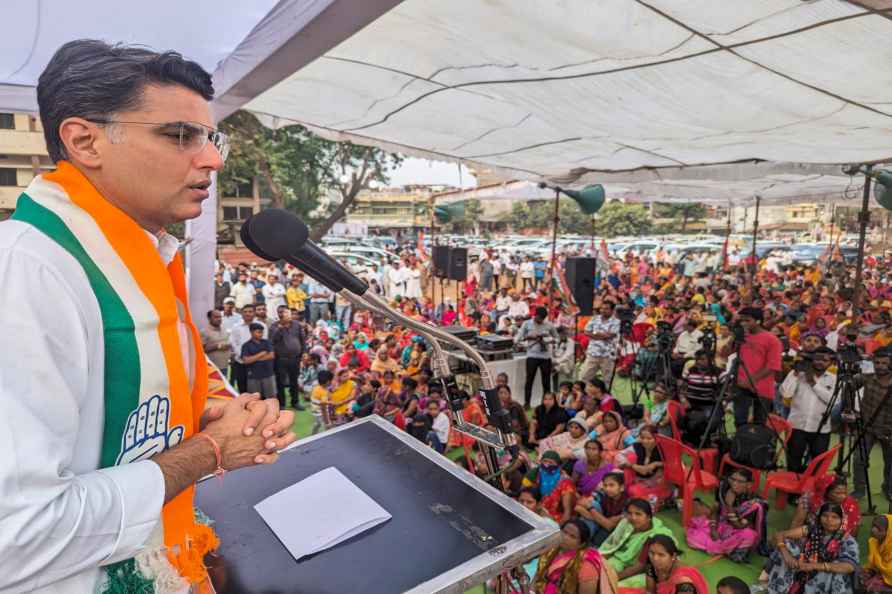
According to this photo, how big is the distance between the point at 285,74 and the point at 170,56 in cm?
260

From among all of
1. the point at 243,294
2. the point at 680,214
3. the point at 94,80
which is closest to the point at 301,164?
the point at 243,294

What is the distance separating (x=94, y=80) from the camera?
0.89 metres

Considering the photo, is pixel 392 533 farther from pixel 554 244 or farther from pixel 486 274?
pixel 486 274

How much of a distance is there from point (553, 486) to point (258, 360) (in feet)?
13.3

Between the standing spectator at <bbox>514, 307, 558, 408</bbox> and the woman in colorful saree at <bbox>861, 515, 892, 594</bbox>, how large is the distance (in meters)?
3.78

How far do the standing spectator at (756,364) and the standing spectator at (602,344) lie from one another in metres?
1.94

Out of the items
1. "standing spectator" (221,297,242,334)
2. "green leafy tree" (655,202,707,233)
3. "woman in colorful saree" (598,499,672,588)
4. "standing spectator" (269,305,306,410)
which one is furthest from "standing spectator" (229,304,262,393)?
"green leafy tree" (655,202,707,233)

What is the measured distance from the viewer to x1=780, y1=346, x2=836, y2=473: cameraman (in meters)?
4.72

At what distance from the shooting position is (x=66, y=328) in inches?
29.1

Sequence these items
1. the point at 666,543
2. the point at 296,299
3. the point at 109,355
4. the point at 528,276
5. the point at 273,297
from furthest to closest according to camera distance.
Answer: the point at 528,276 → the point at 296,299 → the point at 273,297 → the point at 666,543 → the point at 109,355

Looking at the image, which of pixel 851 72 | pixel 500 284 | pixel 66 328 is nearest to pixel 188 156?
pixel 66 328

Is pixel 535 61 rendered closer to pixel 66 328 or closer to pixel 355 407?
pixel 66 328

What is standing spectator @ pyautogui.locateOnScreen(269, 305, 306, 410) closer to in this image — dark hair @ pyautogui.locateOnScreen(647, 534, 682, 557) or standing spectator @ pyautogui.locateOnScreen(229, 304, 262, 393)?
standing spectator @ pyautogui.locateOnScreen(229, 304, 262, 393)

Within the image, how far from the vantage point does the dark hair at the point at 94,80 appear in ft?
2.91
